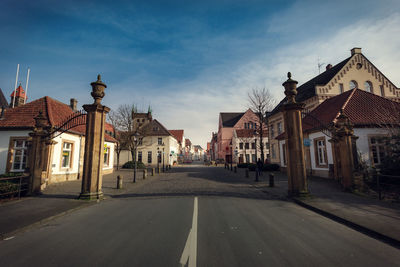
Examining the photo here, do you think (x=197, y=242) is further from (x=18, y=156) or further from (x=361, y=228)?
(x=18, y=156)

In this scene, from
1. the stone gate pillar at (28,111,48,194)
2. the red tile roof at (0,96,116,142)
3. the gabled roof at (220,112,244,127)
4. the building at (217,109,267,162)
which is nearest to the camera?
the stone gate pillar at (28,111,48,194)

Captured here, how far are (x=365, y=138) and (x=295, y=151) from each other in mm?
10545

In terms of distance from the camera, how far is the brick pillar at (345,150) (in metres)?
9.64

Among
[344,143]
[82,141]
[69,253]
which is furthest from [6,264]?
[82,141]

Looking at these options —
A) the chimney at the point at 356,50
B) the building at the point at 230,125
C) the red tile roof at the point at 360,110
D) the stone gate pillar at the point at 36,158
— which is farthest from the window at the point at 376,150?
the building at the point at 230,125

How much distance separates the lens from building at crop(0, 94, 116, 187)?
1380 cm

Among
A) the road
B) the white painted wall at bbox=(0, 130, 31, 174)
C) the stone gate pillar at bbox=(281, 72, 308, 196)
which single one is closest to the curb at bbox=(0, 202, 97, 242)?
the road

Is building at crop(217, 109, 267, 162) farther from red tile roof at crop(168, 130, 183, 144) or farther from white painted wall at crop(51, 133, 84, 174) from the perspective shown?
white painted wall at crop(51, 133, 84, 174)

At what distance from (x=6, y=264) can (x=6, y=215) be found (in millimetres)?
4082

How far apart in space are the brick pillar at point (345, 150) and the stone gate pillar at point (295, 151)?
3077mm

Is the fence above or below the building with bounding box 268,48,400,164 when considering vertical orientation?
below

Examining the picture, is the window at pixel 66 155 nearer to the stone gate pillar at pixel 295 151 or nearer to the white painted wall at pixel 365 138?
the stone gate pillar at pixel 295 151

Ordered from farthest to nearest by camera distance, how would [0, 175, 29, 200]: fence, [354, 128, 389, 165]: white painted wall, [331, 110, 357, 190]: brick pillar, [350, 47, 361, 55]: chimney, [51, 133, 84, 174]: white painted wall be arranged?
[350, 47, 361, 55]: chimney < [354, 128, 389, 165]: white painted wall < [51, 133, 84, 174]: white painted wall < [331, 110, 357, 190]: brick pillar < [0, 175, 29, 200]: fence

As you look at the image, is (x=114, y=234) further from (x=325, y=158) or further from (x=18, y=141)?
(x=325, y=158)
